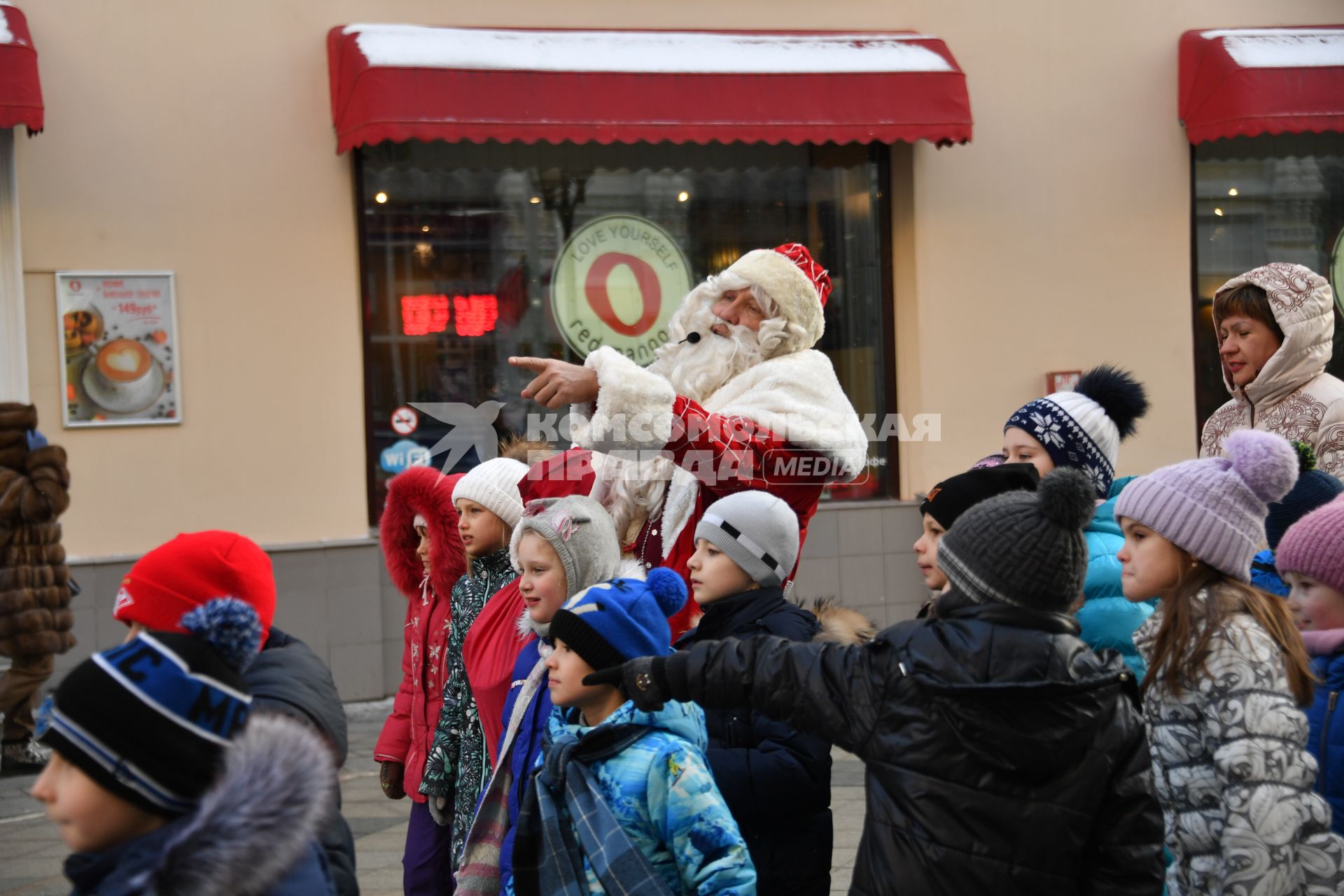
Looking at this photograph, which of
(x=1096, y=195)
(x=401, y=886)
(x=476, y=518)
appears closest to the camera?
(x=476, y=518)

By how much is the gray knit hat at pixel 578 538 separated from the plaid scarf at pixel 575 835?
0.66 metres

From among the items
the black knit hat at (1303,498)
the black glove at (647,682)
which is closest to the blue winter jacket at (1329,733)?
the black knit hat at (1303,498)

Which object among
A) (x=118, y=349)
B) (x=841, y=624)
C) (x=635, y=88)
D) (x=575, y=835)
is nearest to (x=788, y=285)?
(x=841, y=624)

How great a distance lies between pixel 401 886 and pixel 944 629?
3494 millimetres

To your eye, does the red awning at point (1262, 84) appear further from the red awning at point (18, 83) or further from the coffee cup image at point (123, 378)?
the red awning at point (18, 83)

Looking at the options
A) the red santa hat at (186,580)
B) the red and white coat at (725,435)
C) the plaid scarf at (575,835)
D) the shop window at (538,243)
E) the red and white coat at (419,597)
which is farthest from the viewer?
the shop window at (538,243)

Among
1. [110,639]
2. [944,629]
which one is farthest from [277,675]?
[110,639]

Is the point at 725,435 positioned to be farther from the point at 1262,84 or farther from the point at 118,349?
the point at 1262,84

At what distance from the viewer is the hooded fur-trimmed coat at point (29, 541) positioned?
269 inches

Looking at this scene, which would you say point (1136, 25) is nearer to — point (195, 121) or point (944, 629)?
point (195, 121)

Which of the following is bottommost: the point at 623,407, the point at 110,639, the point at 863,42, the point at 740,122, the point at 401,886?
the point at 401,886

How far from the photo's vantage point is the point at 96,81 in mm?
7680

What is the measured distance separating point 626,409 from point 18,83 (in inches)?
206

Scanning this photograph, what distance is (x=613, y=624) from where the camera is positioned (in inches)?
115
